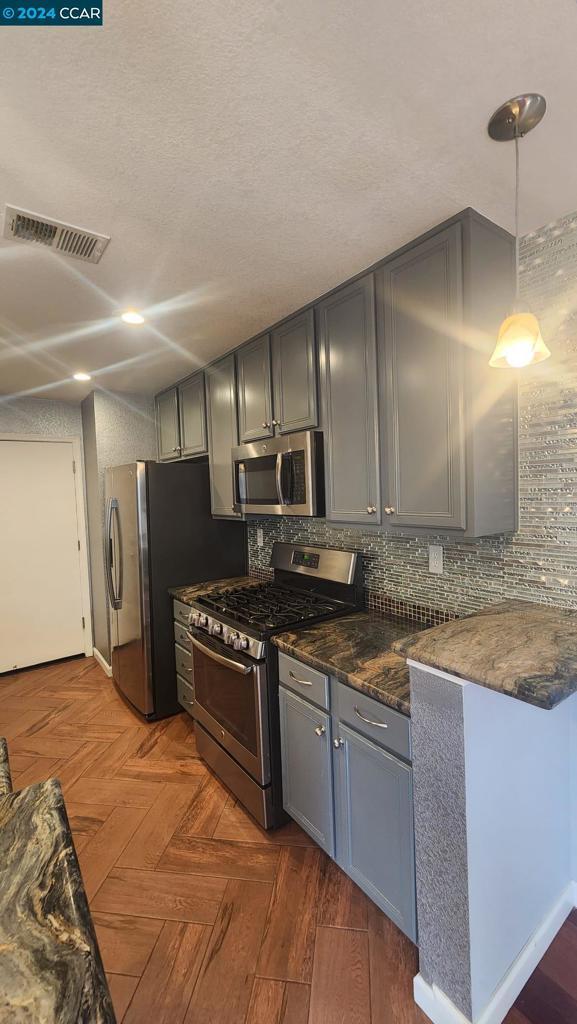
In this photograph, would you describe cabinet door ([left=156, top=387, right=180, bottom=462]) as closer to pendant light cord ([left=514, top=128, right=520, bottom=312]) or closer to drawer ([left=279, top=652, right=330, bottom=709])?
drawer ([left=279, top=652, right=330, bottom=709])

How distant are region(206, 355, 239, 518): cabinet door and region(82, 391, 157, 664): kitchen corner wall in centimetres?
109

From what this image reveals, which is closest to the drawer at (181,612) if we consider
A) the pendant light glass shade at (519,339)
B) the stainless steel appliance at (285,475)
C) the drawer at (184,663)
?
the drawer at (184,663)

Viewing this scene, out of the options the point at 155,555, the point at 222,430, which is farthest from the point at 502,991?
the point at 222,430

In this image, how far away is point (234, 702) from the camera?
209 centimetres

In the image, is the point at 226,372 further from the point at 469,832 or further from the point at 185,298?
the point at 469,832

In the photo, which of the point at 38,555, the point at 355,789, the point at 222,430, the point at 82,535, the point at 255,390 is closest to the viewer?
the point at 355,789

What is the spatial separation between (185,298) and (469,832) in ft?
7.29

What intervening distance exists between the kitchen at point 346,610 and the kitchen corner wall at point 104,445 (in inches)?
36.7

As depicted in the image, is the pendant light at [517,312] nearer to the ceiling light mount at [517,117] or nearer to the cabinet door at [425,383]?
the ceiling light mount at [517,117]

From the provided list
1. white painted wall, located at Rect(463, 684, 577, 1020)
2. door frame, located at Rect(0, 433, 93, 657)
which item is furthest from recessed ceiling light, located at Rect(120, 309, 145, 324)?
door frame, located at Rect(0, 433, 93, 657)

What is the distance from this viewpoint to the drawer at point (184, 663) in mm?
2848

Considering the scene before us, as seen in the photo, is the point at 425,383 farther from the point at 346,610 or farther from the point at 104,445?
the point at 104,445

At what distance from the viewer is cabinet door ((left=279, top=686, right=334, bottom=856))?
168 cm

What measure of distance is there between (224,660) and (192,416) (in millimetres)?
1831
